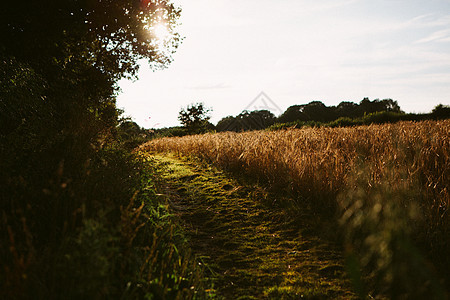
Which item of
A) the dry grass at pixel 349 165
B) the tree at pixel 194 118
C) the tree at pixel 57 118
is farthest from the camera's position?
the tree at pixel 194 118

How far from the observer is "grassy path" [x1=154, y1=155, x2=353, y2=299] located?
2584 mm

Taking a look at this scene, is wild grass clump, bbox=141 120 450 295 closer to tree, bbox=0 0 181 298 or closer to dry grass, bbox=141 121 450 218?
dry grass, bbox=141 121 450 218

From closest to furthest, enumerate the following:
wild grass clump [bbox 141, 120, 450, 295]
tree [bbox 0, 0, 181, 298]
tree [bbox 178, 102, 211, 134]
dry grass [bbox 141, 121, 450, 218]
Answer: tree [bbox 0, 0, 181, 298]
wild grass clump [bbox 141, 120, 450, 295]
dry grass [bbox 141, 121, 450, 218]
tree [bbox 178, 102, 211, 134]

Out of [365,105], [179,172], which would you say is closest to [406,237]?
[179,172]

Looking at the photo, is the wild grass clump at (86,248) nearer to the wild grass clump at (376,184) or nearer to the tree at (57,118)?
the tree at (57,118)

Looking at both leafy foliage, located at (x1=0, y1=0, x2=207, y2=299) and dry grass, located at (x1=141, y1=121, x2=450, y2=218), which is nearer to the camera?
leafy foliage, located at (x1=0, y1=0, x2=207, y2=299)

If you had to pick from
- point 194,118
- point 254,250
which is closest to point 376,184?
point 254,250

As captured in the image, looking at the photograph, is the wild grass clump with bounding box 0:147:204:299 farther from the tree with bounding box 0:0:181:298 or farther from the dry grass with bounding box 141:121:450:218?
the dry grass with bounding box 141:121:450:218

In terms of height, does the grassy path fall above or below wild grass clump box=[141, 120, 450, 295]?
below

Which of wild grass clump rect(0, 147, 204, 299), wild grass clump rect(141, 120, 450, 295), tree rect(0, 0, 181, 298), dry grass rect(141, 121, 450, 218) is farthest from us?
dry grass rect(141, 121, 450, 218)

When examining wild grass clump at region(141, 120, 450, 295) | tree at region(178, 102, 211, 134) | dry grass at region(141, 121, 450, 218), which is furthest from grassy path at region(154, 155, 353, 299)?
tree at region(178, 102, 211, 134)

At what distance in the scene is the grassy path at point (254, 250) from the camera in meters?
2.58

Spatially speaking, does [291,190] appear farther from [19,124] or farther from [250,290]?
[19,124]

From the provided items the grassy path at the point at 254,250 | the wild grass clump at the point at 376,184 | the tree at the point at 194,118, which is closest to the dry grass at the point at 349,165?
the wild grass clump at the point at 376,184
